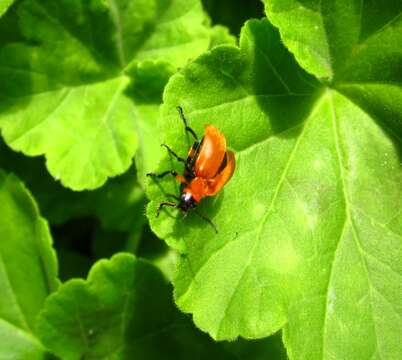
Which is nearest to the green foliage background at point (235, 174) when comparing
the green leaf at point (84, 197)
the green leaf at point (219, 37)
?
the green leaf at point (219, 37)

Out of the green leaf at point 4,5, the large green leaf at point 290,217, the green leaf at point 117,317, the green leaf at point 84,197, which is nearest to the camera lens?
the large green leaf at point 290,217

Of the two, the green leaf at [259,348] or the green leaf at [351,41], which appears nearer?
the green leaf at [351,41]

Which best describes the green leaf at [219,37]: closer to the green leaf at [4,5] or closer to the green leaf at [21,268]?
the green leaf at [4,5]

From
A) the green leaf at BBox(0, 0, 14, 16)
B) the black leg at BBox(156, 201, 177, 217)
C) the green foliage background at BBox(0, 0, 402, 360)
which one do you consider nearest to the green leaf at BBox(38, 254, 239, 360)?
the green foliage background at BBox(0, 0, 402, 360)

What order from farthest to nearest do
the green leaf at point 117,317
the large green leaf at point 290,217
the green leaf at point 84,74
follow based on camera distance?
1. the green leaf at point 84,74
2. the green leaf at point 117,317
3. the large green leaf at point 290,217

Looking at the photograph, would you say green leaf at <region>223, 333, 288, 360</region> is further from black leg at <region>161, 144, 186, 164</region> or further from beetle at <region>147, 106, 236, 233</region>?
black leg at <region>161, 144, 186, 164</region>

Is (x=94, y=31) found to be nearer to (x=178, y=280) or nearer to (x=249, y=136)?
(x=249, y=136)
